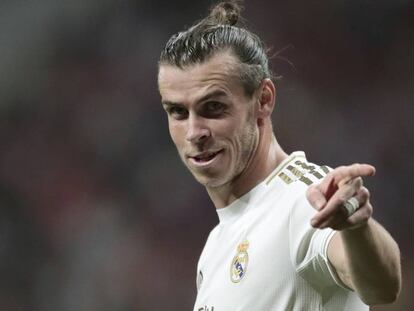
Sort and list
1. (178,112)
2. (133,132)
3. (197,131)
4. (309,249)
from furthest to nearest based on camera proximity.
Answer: (133,132) → (178,112) → (197,131) → (309,249)

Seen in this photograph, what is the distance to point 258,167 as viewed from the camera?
9.76ft

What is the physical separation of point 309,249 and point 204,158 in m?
0.64

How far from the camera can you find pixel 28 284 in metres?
6.73

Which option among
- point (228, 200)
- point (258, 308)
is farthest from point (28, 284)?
point (258, 308)

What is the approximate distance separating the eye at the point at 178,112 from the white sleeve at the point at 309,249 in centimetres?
59

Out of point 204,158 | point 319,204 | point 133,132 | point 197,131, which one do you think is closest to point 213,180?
point 204,158

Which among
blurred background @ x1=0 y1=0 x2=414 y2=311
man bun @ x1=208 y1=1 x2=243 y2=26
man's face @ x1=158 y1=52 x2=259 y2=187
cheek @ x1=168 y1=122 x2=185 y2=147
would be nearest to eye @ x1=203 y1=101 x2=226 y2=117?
man's face @ x1=158 y1=52 x2=259 y2=187

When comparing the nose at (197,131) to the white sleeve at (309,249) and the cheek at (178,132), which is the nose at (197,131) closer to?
the cheek at (178,132)

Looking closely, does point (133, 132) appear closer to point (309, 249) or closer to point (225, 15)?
point (225, 15)

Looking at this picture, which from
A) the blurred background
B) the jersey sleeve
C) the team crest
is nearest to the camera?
the jersey sleeve

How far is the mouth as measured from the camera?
2855 mm

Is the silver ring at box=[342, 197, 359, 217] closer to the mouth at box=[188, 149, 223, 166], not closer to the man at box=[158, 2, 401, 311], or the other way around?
the man at box=[158, 2, 401, 311]

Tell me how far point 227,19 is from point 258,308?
1218 millimetres

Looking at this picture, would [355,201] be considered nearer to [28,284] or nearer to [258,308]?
[258,308]
